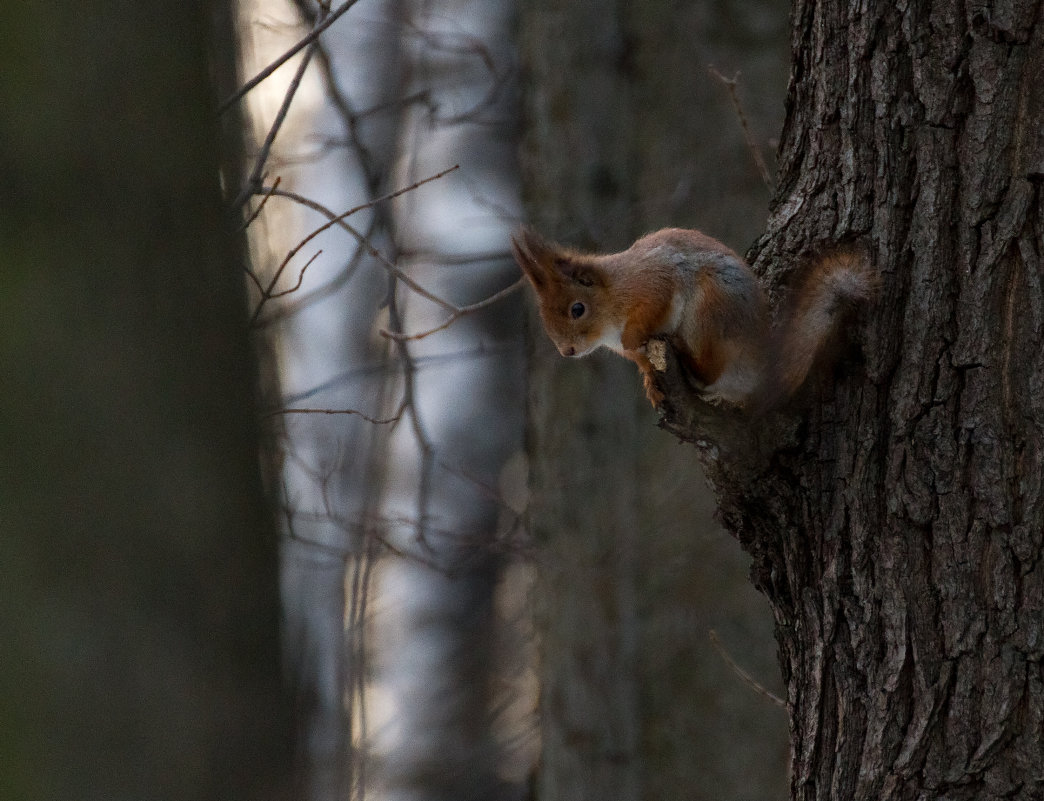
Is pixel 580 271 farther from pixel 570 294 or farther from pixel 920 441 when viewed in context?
pixel 920 441

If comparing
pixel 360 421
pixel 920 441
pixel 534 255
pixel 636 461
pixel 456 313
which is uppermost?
pixel 534 255

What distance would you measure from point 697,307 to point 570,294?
379 mm

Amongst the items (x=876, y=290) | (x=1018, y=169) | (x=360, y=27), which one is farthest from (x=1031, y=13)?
(x=360, y=27)

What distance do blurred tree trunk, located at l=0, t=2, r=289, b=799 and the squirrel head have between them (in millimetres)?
1047

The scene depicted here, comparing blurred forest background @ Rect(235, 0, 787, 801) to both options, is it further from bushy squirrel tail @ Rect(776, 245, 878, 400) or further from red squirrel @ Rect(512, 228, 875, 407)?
bushy squirrel tail @ Rect(776, 245, 878, 400)

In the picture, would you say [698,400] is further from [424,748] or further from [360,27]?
[424,748]

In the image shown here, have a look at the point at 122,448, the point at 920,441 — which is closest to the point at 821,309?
the point at 920,441

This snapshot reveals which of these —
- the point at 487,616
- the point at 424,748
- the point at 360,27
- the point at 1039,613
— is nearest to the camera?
the point at 1039,613

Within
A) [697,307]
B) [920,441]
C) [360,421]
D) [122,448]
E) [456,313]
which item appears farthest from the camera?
[360,421]

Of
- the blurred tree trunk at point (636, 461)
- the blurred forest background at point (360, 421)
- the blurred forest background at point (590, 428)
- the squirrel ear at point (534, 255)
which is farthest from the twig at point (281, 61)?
the blurred tree trunk at point (636, 461)

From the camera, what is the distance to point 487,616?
6.22 meters

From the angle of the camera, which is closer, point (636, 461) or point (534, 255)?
point (534, 255)

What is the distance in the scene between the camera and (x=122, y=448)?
1098 mm

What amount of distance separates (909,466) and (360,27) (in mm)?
4299
